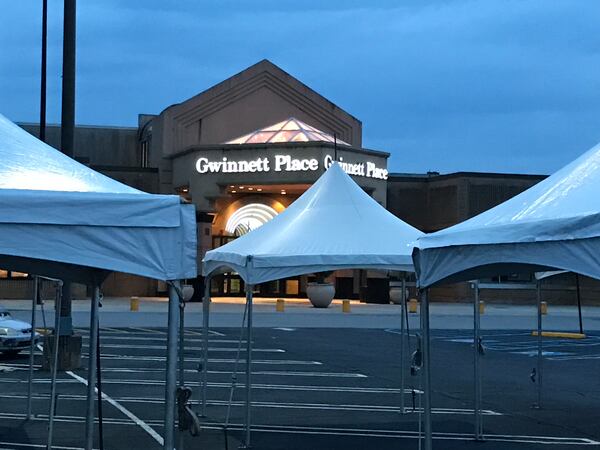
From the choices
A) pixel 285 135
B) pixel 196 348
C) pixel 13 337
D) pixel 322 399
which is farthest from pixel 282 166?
pixel 322 399

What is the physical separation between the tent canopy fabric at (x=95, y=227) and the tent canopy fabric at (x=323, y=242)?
185 inches

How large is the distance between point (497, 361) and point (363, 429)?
35.0 feet

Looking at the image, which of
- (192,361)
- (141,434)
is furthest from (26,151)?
(192,361)

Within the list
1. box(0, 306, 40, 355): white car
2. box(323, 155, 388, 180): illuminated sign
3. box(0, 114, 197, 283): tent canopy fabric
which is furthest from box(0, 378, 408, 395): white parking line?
box(323, 155, 388, 180): illuminated sign

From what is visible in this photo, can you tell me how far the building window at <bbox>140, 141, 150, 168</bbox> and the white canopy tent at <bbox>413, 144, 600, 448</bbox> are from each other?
156 ft

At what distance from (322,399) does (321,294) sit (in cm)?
2942

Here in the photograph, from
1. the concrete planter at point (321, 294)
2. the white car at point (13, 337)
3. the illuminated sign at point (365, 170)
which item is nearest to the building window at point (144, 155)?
the illuminated sign at point (365, 170)

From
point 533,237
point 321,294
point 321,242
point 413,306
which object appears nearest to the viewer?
point 533,237

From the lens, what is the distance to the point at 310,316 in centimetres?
3841

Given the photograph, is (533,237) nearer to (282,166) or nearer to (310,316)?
(310,316)

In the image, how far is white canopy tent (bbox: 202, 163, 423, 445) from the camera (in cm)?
1182

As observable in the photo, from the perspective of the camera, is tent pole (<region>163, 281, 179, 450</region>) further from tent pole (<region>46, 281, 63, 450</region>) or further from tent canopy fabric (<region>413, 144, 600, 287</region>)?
tent pole (<region>46, 281, 63, 450</region>)

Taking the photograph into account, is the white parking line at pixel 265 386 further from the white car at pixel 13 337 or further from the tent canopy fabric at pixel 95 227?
the tent canopy fabric at pixel 95 227

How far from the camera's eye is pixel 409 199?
56.5m
